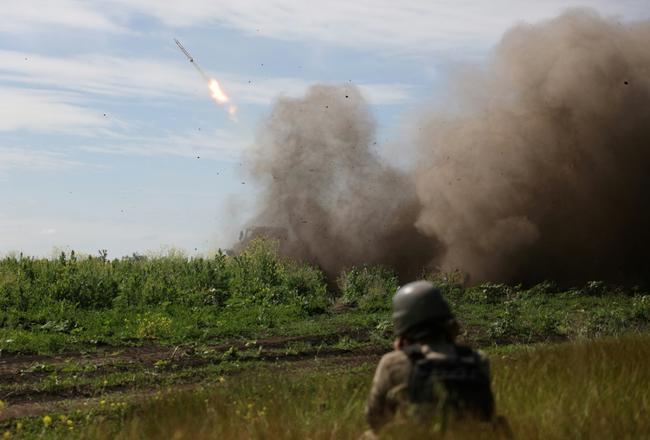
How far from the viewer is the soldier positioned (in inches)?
190

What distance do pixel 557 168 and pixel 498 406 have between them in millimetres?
23257

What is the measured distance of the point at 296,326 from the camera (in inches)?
779

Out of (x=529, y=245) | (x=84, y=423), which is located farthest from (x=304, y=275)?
(x=84, y=423)

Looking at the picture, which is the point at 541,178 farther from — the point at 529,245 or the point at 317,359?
the point at 317,359

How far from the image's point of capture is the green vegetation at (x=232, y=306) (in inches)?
723

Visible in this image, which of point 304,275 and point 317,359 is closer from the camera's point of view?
point 317,359

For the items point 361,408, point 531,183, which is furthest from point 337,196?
point 361,408

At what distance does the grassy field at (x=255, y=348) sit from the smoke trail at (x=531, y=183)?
210cm

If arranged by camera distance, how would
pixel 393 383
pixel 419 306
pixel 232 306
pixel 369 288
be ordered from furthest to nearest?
pixel 369 288
pixel 232 306
pixel 393 383
pixel 419 306

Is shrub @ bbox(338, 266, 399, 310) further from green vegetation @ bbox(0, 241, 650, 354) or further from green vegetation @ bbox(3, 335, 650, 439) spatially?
green vegetation @ bbox(3, 335, 650, 439)

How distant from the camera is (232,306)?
2222 cm

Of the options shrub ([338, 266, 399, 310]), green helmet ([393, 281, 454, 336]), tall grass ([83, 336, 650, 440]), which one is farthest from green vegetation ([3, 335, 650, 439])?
shrub ([338, 266, 399, 310])

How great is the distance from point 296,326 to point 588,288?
31.2ft

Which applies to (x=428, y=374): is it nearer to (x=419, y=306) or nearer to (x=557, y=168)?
(x=419, y=306)
